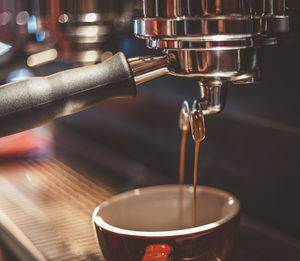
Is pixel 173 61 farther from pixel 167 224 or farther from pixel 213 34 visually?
pixel 167 224

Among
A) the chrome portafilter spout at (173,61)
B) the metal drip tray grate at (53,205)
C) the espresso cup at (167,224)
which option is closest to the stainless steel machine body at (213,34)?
the chrome portafilter spout at (173,61)

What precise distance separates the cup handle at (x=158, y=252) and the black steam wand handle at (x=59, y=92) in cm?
12

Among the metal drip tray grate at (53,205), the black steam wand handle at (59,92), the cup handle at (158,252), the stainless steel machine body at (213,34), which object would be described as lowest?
the metal drip tray grate at (53,205)

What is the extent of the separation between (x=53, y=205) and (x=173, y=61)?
0.33m

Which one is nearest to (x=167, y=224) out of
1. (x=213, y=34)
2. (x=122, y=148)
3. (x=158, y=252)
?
(x=158, y=252)

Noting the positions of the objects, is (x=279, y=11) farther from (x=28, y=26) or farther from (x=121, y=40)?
(x=28, y=26)

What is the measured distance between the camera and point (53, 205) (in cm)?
61

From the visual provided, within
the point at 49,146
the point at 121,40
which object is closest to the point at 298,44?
the point at 121,40

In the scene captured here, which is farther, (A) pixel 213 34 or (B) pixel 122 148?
(B) pixel 122 148

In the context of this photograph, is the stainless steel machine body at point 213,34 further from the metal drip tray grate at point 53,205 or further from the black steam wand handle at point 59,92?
the metal drip tray grate at point 53,205

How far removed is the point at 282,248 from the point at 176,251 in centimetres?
17

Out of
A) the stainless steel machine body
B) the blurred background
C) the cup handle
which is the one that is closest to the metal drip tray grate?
the blurred background

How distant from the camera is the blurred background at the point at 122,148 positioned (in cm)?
51

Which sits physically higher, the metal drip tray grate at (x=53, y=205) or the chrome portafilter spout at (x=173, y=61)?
the chrome portafilter spout at (x=173, y=61)
